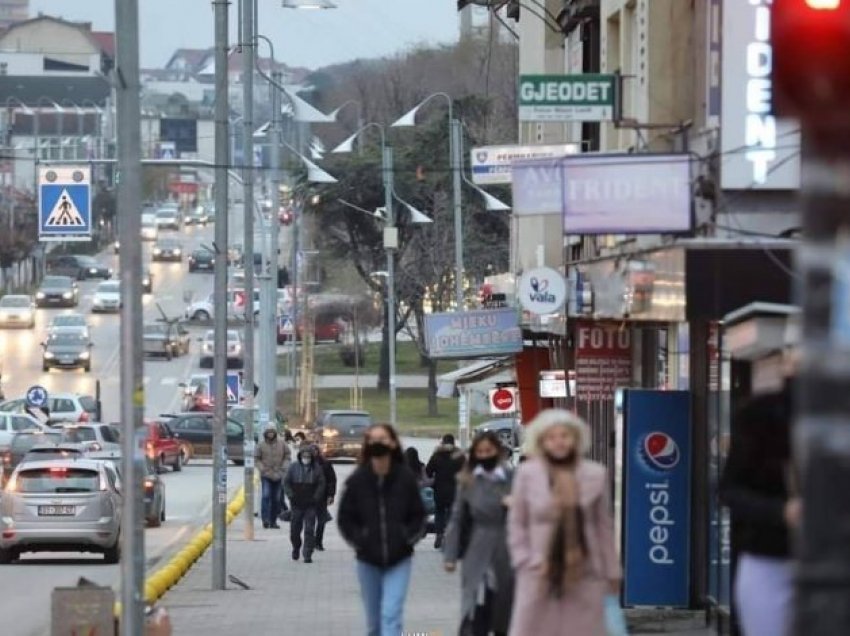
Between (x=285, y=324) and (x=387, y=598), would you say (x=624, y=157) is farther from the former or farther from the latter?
(x=285, y=324)

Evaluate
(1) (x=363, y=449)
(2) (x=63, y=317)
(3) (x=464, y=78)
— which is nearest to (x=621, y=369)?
(1) (x=363, y=449)

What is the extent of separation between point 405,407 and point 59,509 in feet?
167

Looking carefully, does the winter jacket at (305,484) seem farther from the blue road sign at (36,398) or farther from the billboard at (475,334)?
the blue road sign at (36,398)

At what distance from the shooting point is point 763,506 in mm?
8203

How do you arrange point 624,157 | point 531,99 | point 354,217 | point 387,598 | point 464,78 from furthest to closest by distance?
point 464,78, point 354,217, point 531,99, point 624,157, point 387,598

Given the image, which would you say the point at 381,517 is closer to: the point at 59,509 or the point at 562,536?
the point at 562,536

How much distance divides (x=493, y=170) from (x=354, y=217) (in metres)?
53.4

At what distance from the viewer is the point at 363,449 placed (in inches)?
518

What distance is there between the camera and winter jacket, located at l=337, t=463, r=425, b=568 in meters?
13.0

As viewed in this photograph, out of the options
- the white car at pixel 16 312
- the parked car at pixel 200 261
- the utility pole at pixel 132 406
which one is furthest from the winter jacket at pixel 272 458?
the parked car at pixel 200 261

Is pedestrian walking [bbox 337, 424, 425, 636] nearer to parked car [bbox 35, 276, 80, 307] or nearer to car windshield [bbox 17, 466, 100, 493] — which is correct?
car windshield [bbox 17, 466, 100, 493]

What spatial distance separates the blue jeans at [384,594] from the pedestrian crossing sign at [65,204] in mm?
20802

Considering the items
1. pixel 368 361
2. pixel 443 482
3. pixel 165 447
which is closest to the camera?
pixel 443 482

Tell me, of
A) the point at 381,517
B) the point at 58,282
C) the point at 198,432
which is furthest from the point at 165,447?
the point at 58,282
